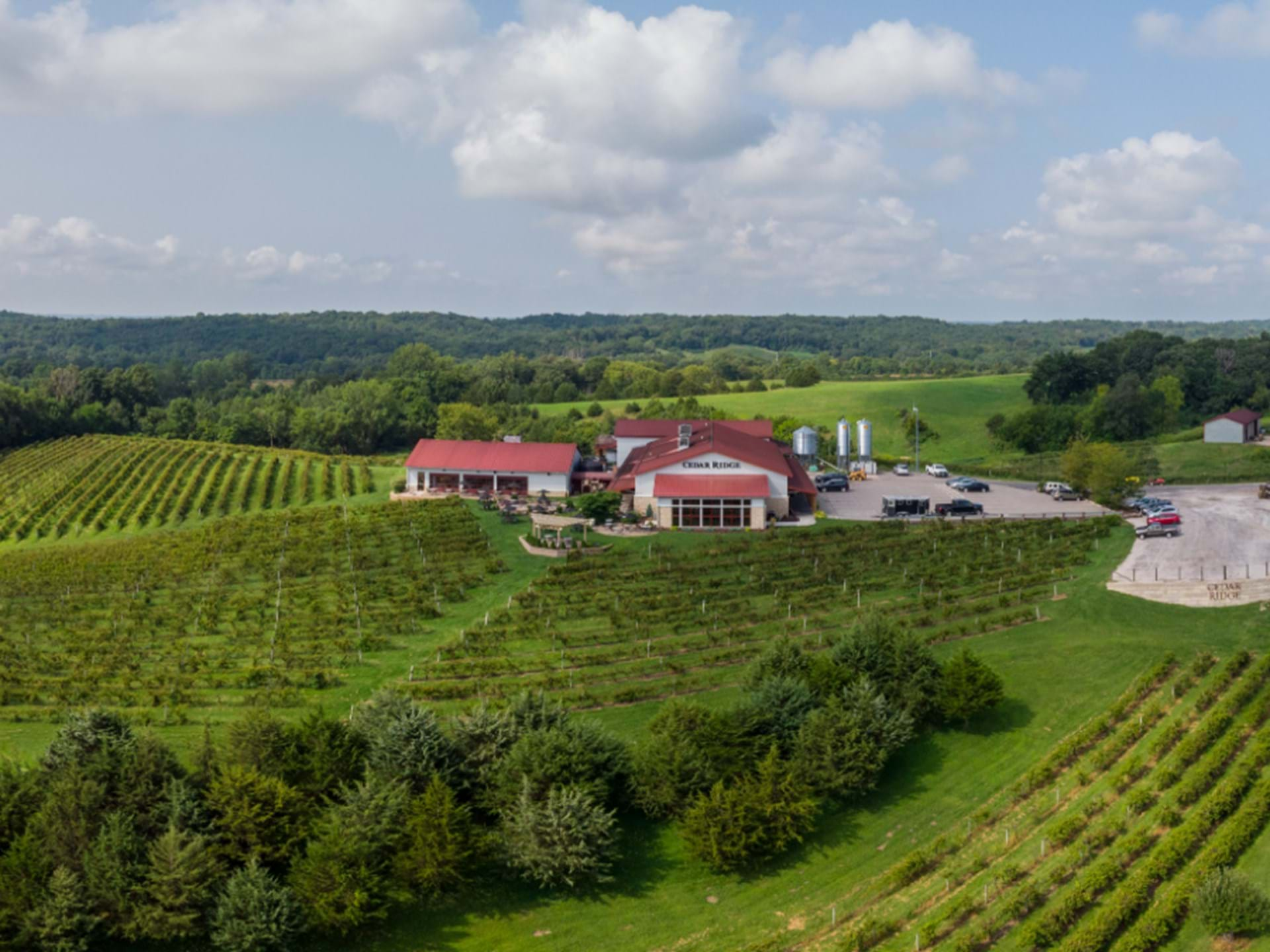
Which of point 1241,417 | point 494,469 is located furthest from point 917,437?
point 494,469

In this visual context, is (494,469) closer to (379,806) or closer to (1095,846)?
(379,806)

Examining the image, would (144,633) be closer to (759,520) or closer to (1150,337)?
(759,520)

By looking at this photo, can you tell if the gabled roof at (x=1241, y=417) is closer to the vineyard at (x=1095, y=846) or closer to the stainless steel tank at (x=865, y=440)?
the stainless steel tank at (x=865, y=440)

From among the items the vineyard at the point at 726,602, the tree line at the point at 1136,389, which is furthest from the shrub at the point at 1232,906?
the tree line at the point at 1136,389

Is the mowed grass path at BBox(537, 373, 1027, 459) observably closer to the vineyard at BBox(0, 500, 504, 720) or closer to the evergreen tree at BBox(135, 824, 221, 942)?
the vineyard at BBox(0, 500, 504, 720)

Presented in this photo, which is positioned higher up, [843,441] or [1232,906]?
[843,441]
